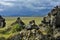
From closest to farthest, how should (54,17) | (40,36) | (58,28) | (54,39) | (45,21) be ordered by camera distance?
(40,36) < (54,39) < (58,28) < (54,17) < (45,21)

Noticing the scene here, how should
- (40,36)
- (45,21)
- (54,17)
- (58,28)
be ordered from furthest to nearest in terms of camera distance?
(45,21) < (54,17) < (58,28) < (40,36)

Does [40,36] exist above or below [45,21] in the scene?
above

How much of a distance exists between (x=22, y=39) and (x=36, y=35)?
2.86 meters

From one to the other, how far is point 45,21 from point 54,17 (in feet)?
34.7

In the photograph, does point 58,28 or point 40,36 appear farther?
point 58,28

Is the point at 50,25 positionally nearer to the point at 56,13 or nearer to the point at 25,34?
the point at 56,13

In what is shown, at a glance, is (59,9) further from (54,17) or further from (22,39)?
(22,39)

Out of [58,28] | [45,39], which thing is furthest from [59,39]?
[58,28]

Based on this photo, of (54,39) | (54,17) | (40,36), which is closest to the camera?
(40,36)

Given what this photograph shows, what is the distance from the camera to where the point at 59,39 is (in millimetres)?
50656

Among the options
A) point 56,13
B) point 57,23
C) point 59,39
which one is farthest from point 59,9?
point 59,39

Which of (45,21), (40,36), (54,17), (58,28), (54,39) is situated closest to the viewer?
(40,36)

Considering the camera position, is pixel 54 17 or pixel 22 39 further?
pixel 54 17

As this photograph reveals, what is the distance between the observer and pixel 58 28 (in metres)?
68.2
